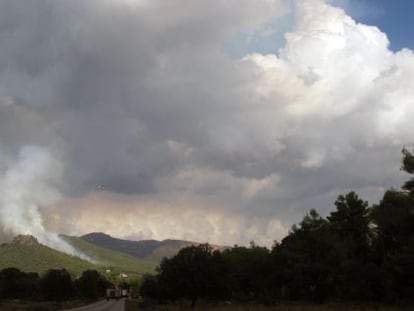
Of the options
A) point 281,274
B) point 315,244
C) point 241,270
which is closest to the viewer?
point 315,244

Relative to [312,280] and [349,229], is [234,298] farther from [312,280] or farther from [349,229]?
[349,229]

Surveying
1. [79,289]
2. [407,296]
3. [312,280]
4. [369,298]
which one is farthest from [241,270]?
[79,289]

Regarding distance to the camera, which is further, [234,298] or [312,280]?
[234,298]

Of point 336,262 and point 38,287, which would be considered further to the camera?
point 38,287

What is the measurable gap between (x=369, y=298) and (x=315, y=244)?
13.9m

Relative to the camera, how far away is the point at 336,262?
8269 centimetres

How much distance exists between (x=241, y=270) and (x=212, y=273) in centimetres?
4102

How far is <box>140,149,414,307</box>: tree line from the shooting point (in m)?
57.9

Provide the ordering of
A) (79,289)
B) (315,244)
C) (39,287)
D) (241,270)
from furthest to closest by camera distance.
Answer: (79,289) → (39,287) → (241,270) → (315,244)

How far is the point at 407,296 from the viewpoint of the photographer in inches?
2335

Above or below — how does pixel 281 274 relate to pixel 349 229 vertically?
below

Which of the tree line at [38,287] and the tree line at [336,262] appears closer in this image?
the tree line at [336,262]

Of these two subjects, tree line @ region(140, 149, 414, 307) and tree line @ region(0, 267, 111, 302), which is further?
tree line @ region(0, 267, 111, 302)

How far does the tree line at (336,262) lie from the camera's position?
57.9 metres
